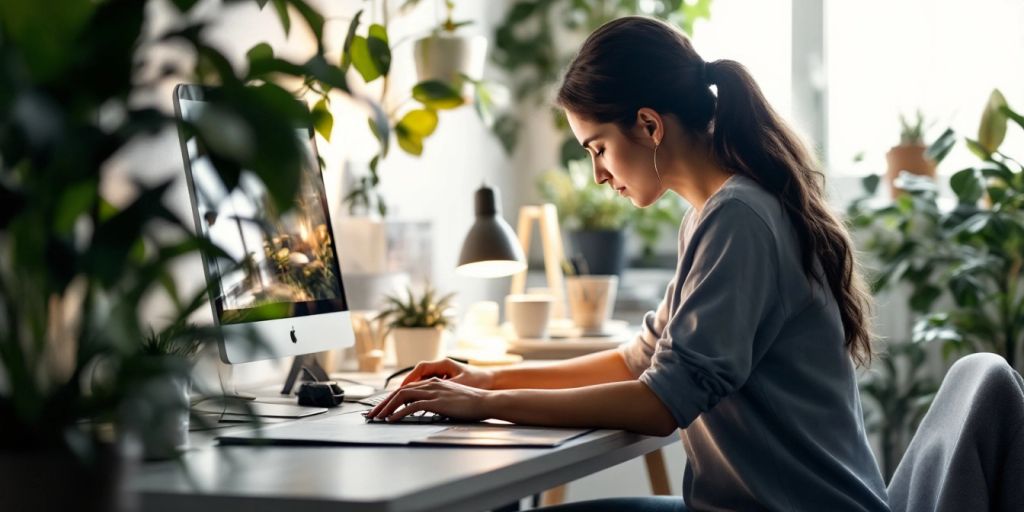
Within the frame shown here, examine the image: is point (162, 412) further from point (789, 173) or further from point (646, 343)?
point (646, 343)

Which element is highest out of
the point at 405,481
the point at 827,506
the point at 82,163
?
the point at 82,163

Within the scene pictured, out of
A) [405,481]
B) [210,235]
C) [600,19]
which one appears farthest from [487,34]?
[405,481]

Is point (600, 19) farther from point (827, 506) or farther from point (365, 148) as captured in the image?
point (827, 506)

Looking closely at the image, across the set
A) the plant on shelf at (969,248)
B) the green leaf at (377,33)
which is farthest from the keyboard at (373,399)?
the plant on shelf at (969,248)

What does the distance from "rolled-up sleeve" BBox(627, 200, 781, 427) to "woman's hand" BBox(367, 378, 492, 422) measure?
221 mm

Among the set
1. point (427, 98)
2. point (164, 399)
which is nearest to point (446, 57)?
point (427, 98)

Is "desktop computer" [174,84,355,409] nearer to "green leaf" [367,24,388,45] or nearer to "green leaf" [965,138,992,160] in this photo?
"green leaf" [367,24,388,45]

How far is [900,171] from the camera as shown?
3453 millimetres

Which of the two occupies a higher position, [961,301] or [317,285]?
[317,285]

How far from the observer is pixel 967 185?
295 centimetres

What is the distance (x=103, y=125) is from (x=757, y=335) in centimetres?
89

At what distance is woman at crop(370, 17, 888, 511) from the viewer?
4.89 ft

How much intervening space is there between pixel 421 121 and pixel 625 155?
2.74 feet

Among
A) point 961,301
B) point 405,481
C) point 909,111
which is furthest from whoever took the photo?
point 909,111
